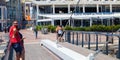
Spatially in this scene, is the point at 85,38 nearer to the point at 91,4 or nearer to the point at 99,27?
the point at 99,27

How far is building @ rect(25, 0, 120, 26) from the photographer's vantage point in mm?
94500

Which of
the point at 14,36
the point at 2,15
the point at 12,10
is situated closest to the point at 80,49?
the point at 14,36

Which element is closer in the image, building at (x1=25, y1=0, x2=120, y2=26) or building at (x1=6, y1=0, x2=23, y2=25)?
building at (x1=25, y1=0, x2=120, y2=26)

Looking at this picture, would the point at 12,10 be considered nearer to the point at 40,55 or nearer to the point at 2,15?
the point at 2,15

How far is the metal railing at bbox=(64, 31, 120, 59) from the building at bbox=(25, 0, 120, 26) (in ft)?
207

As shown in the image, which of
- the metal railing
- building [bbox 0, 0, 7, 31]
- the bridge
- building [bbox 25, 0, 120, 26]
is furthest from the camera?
building [bbox 0, 0, 7, 31]

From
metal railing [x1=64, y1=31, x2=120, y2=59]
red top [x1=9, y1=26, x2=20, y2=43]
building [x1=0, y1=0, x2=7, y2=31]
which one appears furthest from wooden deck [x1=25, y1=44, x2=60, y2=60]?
building [x1=0, y1=0, x2=7, y2=31]

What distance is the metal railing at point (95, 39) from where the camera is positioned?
16.0 meters

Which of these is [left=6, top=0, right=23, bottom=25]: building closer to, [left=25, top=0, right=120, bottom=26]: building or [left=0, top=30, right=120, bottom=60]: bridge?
[left=25, top=0, right=120, bottom=26]: building

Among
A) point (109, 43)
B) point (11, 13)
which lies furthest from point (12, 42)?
point (11, 13)

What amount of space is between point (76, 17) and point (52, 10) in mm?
12591

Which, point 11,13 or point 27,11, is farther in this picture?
point 27,11

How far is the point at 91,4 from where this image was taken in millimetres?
104625

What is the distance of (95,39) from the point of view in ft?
69.0
